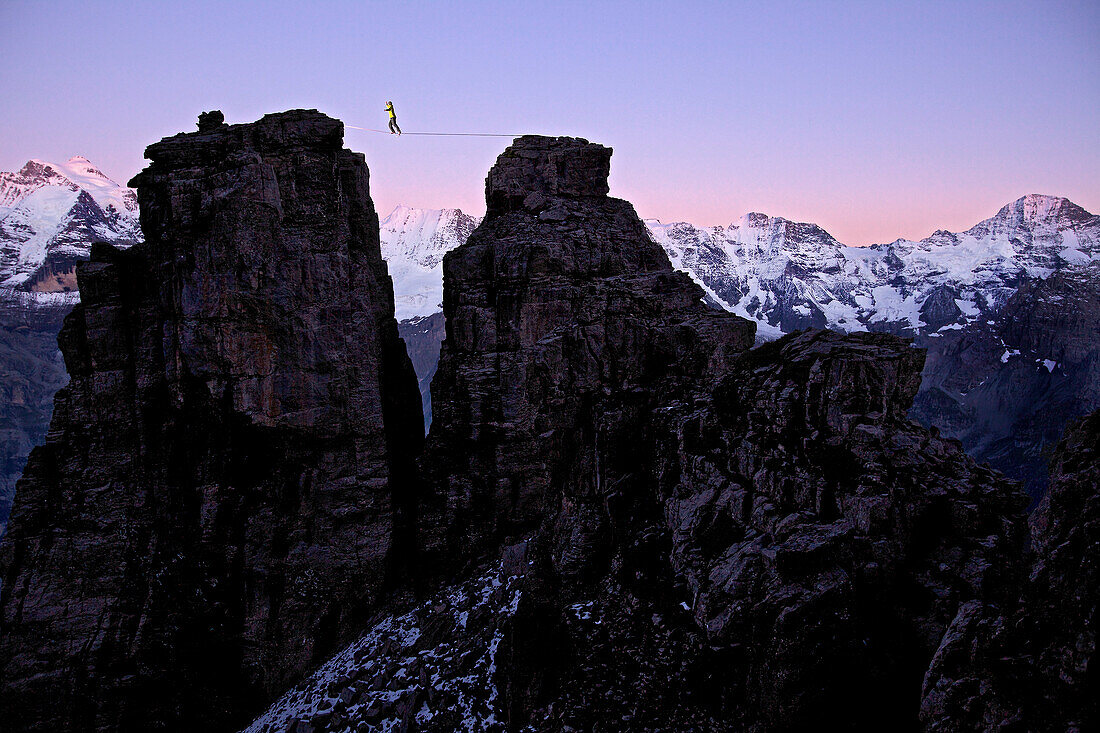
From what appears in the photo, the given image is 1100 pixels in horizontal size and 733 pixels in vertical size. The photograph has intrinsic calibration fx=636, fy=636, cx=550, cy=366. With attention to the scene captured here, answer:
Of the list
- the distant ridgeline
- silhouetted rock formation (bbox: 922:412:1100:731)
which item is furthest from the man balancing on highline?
silhouetted rock formation (bbox: 922:412:1100:731)

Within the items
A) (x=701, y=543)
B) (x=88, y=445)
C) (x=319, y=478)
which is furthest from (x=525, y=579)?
(x=88, y=445)

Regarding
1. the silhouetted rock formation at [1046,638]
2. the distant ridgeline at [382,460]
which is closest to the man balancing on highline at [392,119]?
the distant ridgeline at [382,460]

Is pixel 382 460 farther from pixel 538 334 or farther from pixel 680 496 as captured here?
pixel 680 496

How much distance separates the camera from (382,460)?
39.3 m

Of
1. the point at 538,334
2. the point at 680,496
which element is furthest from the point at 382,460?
the point at 680,496

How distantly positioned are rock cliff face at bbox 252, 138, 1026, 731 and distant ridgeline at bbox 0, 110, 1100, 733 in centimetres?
16

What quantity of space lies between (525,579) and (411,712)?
7702 millimetres

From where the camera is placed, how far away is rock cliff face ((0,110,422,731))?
35.2 metres

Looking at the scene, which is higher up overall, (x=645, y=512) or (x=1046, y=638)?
(x=1046, y=638)

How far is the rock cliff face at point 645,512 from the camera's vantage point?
19.3 metres

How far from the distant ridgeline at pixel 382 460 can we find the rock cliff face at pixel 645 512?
160mm

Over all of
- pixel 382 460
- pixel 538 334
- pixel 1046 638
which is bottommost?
pixel 382 460

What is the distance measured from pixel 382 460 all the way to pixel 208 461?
9838 millimetres

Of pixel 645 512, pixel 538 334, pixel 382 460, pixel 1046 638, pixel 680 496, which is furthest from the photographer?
pixel 382 460
